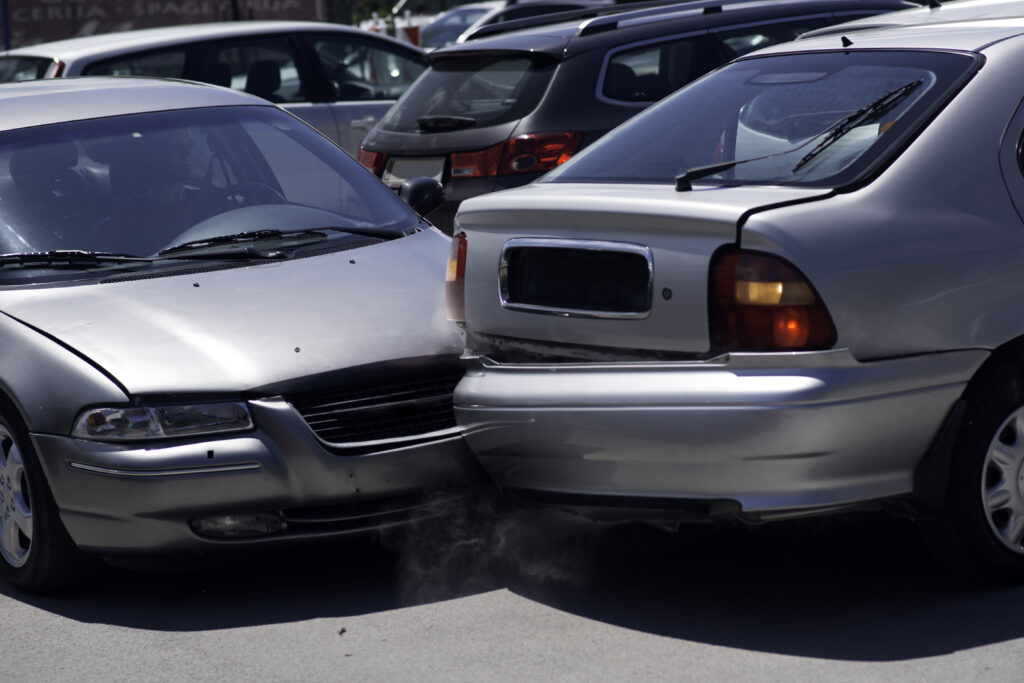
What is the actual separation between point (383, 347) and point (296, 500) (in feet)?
1.87

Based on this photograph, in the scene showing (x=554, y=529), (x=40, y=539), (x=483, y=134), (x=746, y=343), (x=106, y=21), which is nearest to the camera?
(x=746, y=343)

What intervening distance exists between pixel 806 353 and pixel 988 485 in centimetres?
79

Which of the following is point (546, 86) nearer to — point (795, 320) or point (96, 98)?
point (96, 98)

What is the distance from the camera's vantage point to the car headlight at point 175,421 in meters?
4.53

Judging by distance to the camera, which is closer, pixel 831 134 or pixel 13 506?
pixel 831 134

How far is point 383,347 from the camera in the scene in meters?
4.81

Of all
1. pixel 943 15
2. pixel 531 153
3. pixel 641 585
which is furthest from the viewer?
pixel 531 153

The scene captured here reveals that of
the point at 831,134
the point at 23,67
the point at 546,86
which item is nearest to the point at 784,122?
the point at 831,134

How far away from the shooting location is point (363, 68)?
11797 millimetres

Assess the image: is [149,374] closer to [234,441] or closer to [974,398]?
[234,441]

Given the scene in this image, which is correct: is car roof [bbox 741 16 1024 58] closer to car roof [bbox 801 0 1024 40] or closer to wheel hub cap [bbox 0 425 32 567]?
car roof [bbox 801 0 1024 40]

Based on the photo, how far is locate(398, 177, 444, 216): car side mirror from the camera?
6395 mm

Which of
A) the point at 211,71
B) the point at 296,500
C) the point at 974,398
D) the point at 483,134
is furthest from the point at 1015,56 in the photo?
the point at 211,71

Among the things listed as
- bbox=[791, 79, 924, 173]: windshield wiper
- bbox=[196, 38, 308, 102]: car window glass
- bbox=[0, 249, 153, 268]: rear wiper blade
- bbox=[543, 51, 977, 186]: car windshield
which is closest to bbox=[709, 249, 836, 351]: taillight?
bbox=[543, 51, 977, 186]: car windshield
